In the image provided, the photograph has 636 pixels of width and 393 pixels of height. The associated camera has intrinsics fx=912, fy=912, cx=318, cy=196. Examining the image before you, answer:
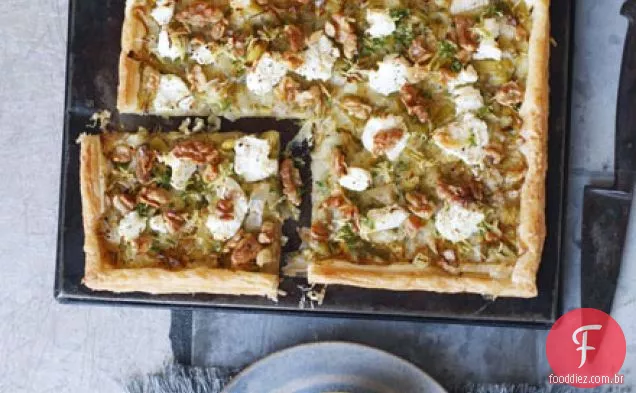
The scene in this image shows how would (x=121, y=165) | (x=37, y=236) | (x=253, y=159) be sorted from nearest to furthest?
(x=253, y=159) < (x=121, y=165) < (x=37, y=236)

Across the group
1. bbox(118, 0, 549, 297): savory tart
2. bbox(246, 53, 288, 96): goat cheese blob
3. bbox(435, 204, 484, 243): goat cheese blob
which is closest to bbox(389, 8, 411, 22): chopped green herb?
bbox(118, 0, 549, 297): savory tart

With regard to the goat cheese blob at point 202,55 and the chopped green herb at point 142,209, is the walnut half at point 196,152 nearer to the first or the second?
the chopped green herb at point 142,209

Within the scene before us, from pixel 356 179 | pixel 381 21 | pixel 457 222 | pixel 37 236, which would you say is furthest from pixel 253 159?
pixel 37 236

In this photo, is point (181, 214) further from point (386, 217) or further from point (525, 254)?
point (525, 254)

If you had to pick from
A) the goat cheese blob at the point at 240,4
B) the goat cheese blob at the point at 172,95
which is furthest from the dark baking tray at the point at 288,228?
the goat cheese blob at the point at 240,4

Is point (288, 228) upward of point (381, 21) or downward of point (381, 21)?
downward

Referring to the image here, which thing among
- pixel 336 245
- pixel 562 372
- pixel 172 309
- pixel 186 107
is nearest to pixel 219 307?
pixel 172 309
